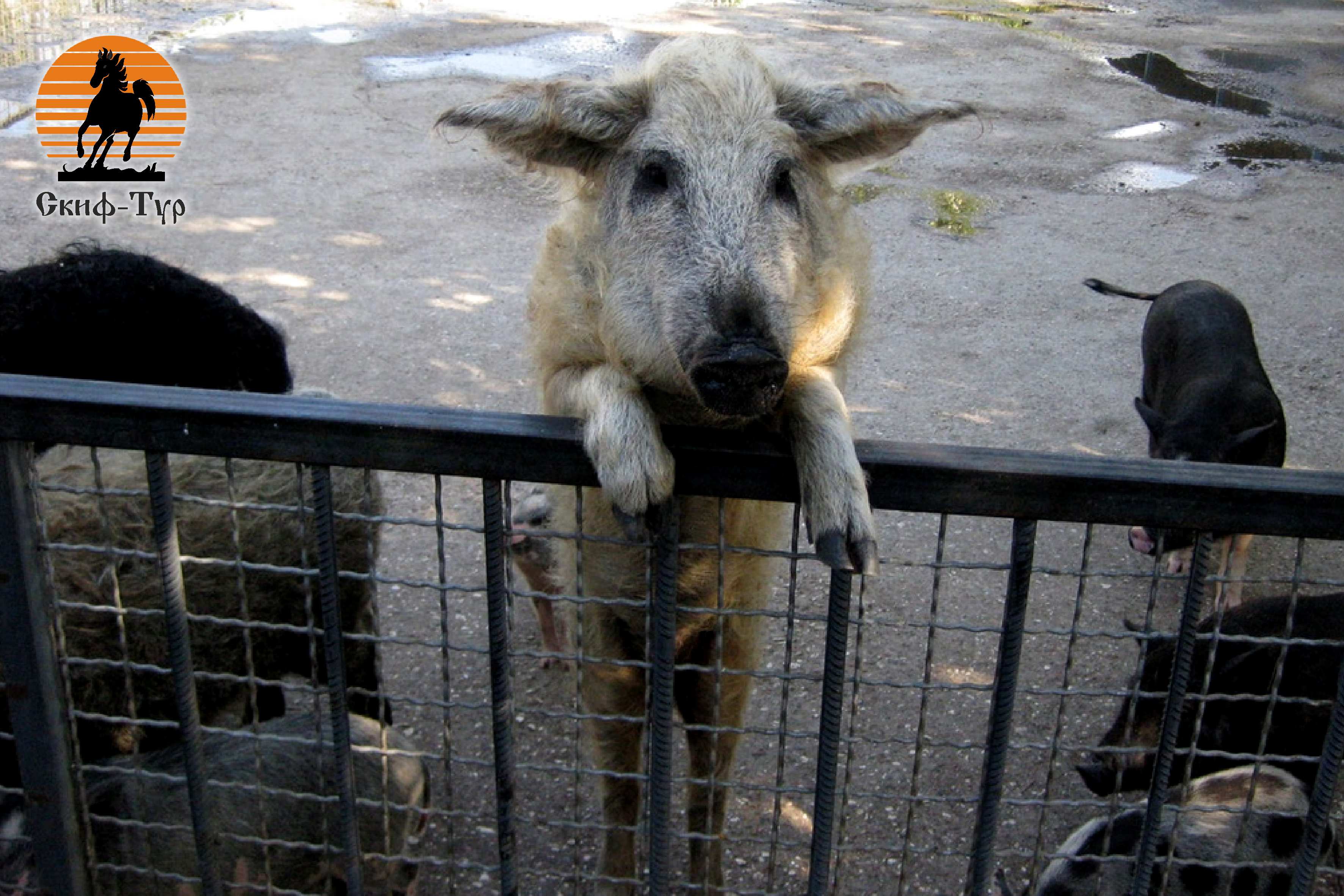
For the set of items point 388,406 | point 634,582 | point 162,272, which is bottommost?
point 634,582

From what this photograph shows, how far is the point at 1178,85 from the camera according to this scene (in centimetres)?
1251

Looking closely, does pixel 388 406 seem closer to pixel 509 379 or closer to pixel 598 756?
pixel 598 756

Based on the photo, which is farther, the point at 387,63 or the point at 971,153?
the point at 387,63

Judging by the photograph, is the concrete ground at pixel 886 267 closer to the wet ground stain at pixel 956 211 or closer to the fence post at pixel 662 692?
the wet ground stain at pixel 956 211

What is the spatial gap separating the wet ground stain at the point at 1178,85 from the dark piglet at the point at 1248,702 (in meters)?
9.08

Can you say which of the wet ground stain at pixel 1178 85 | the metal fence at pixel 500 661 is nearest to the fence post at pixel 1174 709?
the metal fence at pixel 500 661

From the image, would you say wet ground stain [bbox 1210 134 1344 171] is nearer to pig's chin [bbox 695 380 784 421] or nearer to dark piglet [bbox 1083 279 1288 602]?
dark piglet [bbox 1083 279 1288 602]

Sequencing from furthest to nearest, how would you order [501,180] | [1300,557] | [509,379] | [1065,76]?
[1065,76]
[501,180]
[509,379]
[1300,557]

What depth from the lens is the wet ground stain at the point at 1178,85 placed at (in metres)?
11.9

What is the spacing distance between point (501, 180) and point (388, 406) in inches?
295

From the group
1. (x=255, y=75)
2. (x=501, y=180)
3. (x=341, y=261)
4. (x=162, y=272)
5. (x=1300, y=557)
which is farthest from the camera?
(x=255, y=75)

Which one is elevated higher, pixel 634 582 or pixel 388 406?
pixel 388 406

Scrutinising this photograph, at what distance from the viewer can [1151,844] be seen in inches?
91.6

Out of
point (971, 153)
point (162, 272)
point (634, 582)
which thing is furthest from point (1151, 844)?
point (971, 153)
